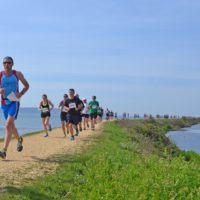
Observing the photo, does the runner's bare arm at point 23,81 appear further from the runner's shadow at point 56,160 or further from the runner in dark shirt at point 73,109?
the runner in dark shirt at point 73,109

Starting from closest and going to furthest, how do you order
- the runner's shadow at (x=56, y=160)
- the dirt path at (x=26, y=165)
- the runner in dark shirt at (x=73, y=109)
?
the dirt path at (x=26, y=165), the runner's shadow at (x=56, y=160), the runner in dark shirt at (x=73, y=109)

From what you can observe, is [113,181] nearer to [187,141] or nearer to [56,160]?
[56,160]

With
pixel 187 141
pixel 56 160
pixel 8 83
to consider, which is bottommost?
pixel 187 141

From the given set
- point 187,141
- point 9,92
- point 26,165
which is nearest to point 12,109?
point 9,92

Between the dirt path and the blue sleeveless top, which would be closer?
the dirt path

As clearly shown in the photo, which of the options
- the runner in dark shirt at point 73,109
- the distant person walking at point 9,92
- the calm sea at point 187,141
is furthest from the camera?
the calm sea at point 187,141

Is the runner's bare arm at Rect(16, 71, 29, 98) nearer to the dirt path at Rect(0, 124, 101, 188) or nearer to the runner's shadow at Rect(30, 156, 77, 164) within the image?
the dirt path at Rect(0, 124, 101, 188)

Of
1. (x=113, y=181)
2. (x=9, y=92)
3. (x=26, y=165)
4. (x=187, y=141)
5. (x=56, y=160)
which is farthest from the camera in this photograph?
(x=187, y=141)

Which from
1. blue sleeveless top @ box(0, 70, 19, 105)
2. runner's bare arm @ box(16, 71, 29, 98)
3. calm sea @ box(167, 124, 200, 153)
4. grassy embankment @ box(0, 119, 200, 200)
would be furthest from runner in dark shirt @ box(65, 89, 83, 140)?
calm sea @ box(167, 124, 200, 153)

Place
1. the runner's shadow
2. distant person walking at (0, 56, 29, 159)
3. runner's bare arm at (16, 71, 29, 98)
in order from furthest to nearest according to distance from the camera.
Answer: the runner's shadow
runner's bare arm at (16, 71, 29, 98)
distant person walking at (0, 56, 29, 159)

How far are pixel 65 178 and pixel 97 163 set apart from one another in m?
2.42

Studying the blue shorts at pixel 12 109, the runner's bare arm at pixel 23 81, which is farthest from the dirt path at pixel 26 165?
the runner's bare arm at pixel 23 81

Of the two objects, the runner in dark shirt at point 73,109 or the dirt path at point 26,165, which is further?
the runner in dark shirt at point 73,109

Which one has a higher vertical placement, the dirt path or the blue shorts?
the blue shorts
